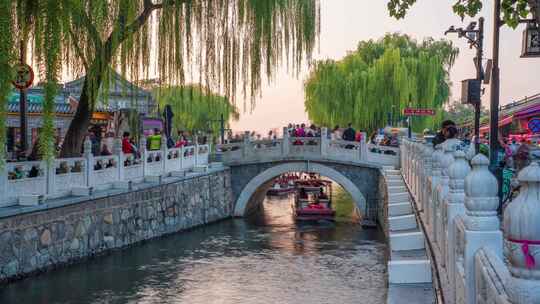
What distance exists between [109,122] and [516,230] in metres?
23.9

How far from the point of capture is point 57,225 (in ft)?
40.2

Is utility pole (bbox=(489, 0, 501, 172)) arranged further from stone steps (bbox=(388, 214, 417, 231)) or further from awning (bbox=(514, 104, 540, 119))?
awning (bbox=(514, 104, 540, 119))

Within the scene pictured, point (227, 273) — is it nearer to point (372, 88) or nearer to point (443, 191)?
point (443, 191)

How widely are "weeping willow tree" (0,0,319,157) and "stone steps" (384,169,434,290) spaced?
428cm

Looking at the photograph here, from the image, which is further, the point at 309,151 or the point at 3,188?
the point at 309,151

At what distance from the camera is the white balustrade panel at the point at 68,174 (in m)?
12.6

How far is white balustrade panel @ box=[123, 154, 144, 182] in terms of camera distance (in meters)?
15.7

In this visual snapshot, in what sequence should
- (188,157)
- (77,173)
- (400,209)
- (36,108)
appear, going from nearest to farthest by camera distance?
(400,209), (77,173), (188,157), (36,108)

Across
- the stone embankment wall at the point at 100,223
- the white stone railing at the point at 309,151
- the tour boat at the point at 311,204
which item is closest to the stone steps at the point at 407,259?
the stone embankment wall at the point at 100,223

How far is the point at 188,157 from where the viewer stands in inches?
803

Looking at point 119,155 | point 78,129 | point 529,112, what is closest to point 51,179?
point 78,129

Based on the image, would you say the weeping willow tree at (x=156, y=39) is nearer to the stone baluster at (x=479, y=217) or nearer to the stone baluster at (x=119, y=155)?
the stone baluster at (x=119, y=155)

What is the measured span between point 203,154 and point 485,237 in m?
19.2

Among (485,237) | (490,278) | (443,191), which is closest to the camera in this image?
(490,278)
